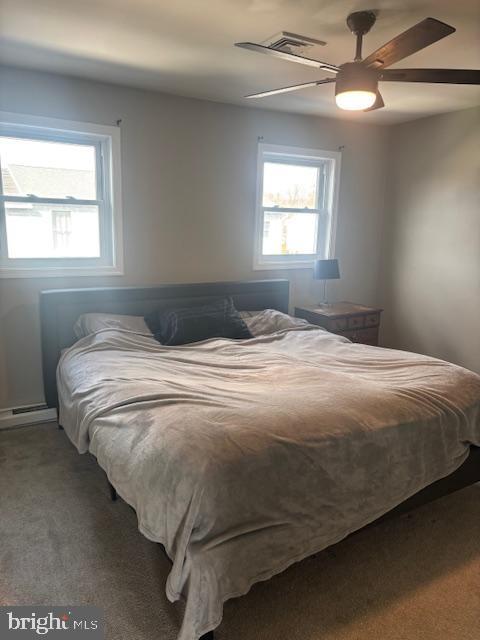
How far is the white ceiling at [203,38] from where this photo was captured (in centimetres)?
219

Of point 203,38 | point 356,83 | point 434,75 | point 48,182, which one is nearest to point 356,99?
point 356,83

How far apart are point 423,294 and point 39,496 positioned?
3.88 meters

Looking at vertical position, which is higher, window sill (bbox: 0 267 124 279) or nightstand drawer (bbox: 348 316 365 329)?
window sill (bbox: 0 267 124 279)

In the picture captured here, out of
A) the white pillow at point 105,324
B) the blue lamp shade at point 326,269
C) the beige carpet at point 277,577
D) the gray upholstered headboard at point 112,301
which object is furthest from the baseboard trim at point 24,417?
the blue lamp shade at point 326,269

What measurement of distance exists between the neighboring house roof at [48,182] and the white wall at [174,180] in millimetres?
308

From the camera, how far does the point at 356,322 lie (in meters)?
4.30

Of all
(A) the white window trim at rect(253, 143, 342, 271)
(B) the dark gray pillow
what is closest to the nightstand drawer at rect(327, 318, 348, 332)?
(A) the white window trim at rect(253, 143, 342, 271)

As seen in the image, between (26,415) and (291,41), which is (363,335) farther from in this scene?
(26,415)

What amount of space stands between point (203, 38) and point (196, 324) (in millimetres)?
1836

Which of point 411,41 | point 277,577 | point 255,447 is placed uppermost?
point 411,41

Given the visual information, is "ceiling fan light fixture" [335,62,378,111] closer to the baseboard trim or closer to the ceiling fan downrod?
the ceiling fan downrod

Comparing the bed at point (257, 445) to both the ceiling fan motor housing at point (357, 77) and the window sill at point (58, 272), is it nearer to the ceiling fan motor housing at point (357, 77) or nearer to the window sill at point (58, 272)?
the window sill at point (58, 272)

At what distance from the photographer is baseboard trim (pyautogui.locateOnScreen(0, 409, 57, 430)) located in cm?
340

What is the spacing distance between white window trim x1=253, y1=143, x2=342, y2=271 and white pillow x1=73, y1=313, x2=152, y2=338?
140cm
